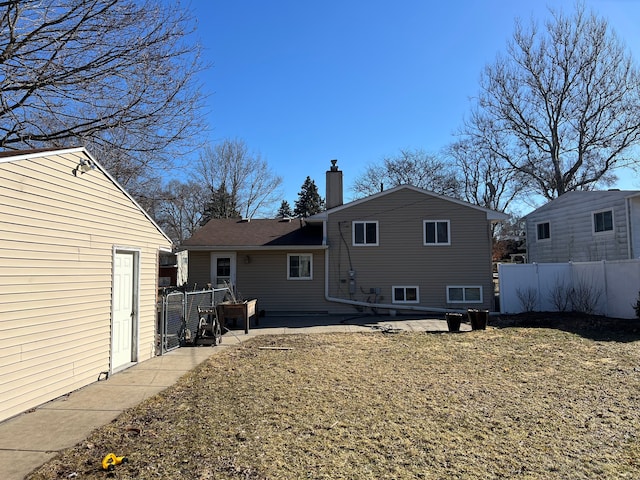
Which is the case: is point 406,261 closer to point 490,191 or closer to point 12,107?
point 12,107

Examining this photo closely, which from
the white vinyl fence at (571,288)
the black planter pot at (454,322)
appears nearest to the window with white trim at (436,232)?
the white vinyl fence at (571,288)

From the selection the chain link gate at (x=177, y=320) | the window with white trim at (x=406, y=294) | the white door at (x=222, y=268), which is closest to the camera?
the chain link gate at (x=177, y=320)

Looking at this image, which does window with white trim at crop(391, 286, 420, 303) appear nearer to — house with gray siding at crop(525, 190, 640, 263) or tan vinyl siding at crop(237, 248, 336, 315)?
tan vinyl siding at crop(237, 248, 336, 315)

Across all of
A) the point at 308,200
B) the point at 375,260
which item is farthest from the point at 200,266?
the point at 308,200

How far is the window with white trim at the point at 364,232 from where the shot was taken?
17219 millimetres

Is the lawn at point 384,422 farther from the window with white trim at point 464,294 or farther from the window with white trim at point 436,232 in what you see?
the window with white trim at point 436,232

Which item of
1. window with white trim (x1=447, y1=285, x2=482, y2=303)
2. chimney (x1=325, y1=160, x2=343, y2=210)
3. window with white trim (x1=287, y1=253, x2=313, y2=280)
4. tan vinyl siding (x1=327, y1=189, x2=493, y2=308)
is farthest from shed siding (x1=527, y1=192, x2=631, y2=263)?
window with white trim (x1=287, y1=253, x2=313, y2=280)

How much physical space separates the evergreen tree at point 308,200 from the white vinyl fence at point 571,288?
34.9 meters

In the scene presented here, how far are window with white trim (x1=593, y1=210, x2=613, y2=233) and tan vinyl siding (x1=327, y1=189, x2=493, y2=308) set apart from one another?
4.11 metres

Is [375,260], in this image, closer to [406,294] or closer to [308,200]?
[406,294]

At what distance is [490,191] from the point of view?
3769 centimetres

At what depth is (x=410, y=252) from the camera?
17.0 meters

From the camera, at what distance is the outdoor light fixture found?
20.7 ft

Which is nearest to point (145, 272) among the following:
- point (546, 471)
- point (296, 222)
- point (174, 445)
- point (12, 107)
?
point (12, 107)
